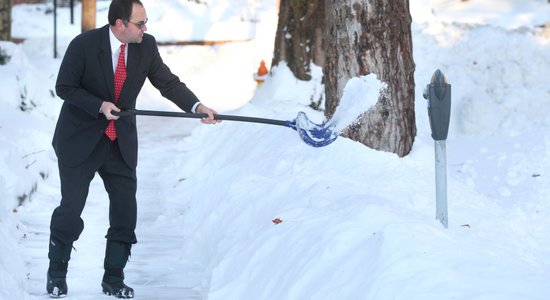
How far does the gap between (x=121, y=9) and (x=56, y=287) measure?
166 centimetres

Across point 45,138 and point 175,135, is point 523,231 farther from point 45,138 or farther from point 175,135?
point 175,135

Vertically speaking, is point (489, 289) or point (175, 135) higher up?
point (489, 289)

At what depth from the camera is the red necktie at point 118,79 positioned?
6.27 m

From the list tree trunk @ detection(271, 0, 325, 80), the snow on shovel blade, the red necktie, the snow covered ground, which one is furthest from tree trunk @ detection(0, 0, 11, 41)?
the snow on shovel blade

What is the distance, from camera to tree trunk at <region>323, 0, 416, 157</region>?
8.24m

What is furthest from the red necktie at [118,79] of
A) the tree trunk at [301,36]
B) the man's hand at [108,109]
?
the tree trunk at [301,36]

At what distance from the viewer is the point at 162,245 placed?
26.5 ft

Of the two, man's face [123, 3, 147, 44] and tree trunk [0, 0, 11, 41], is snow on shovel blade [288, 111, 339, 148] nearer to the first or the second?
man's face [123, 3, 147, 44]

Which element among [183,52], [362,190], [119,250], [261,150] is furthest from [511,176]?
[183,52]

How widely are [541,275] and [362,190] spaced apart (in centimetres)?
218

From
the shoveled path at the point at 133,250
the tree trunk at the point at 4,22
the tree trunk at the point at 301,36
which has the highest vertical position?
the tree trunk at the point at 301,36

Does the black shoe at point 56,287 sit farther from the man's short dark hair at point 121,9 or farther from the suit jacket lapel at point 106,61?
the man's short dark hair at point 121,9

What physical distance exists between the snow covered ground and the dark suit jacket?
0.85 metres

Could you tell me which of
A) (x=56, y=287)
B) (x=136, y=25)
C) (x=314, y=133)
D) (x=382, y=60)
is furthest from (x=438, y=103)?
(x=382, y=60)
